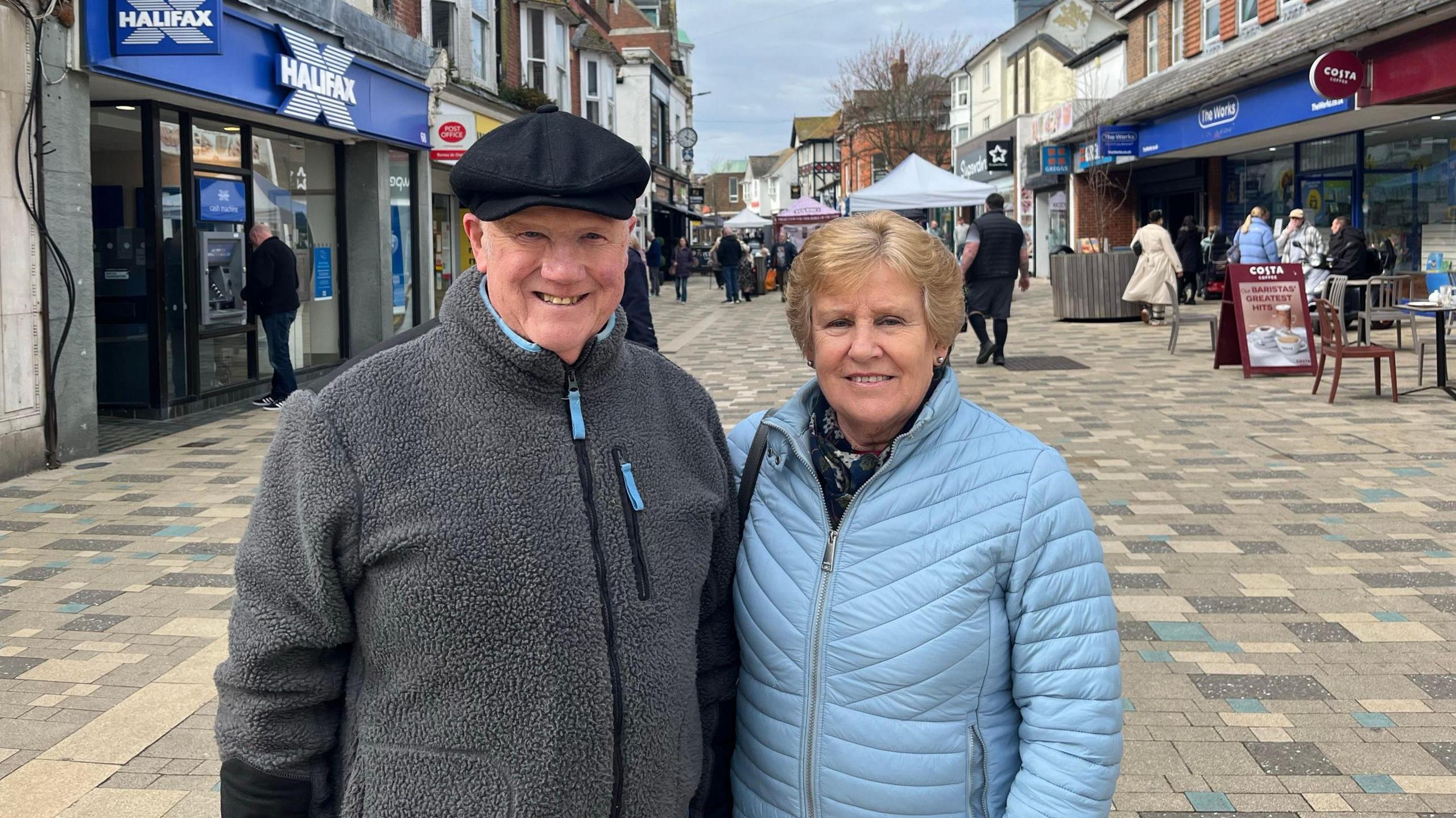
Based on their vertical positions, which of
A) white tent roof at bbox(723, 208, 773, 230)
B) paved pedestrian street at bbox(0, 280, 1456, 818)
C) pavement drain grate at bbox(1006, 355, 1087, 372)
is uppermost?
white tent roof at bbox(723, 208, 773, 230)

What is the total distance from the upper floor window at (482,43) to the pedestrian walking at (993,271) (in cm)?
968

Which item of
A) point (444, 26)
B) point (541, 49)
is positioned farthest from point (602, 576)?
point (541, 49)

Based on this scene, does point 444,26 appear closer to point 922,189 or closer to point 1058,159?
point 922,189

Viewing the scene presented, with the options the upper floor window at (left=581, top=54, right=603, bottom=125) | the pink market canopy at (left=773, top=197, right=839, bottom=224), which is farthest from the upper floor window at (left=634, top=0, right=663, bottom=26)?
the upper floor window at (left=581, top=54, right=603, bottom=125)

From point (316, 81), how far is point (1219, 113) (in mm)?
14939

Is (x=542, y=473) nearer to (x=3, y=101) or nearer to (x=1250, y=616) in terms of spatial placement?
(x=1250, y=616)

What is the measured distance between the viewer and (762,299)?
A: 111ft

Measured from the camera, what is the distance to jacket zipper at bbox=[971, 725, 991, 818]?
1941mm

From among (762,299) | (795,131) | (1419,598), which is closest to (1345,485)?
(1419,598)

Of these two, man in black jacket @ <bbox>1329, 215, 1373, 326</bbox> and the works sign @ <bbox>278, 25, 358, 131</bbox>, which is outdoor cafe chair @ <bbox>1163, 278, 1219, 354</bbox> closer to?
man in black jacket @ <bbox>1329, 215, 1373, 326</bbox>

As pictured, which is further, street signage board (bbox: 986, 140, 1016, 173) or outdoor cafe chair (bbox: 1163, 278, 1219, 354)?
street signage board (bbox: 986, 140, 1016, 173)

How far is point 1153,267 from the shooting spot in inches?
742

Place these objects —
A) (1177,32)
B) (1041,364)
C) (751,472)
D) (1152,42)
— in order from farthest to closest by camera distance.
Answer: (1152,42), (1177,32), (1041,364), (751,472)

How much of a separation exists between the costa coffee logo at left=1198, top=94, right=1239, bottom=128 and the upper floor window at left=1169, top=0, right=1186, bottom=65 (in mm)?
5024
